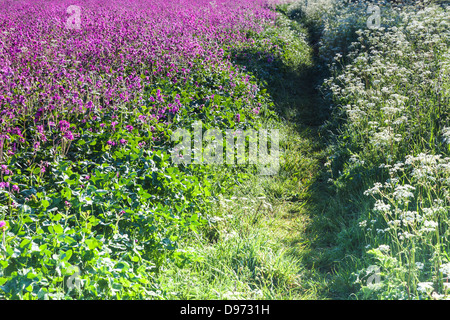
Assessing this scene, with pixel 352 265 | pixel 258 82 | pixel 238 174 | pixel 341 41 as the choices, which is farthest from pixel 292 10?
pixel 352 265

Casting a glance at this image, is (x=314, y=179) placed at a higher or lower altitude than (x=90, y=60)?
lower

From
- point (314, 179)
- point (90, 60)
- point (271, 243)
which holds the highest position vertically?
point (90, 60)

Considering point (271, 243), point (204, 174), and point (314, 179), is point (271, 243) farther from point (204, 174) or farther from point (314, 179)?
point (314, 179)

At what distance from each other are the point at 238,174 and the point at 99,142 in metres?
1.79

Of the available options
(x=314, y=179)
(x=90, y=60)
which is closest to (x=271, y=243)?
(x=314, y=179)

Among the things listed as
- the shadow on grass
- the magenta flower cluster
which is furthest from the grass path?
the magenta flower cluster

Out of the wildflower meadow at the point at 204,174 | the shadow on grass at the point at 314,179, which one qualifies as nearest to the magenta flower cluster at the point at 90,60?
the wildflower meadow at the point at 204,174

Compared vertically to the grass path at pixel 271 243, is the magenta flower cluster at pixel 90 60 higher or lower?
higher

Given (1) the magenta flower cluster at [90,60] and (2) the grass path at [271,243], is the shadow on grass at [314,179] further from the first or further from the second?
(1) the magenta flower cluster at [90,60]

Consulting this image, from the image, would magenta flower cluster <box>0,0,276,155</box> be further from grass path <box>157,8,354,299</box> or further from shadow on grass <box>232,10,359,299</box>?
grass path <box>157,8,354,299</box>

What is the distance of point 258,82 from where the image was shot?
28.1 ft

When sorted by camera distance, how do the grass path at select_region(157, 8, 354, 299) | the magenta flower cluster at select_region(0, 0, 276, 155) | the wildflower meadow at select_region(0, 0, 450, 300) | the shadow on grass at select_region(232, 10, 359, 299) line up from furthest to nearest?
the magenta flower cluster at select_region(0, 0, 276, 155) < the shadow on grass at select_region(232, 10, 359, 299) < the grass path at select_region(157, 8, 354, 299) < the wildflower meadow at select_region(0, 0, 450, 300)

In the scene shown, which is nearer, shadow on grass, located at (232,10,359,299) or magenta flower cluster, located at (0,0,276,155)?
shadow on grass, located at (232,10,359,299)
